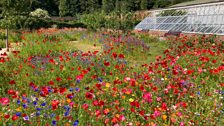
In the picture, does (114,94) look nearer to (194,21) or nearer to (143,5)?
(194,21)

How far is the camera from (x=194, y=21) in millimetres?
17375

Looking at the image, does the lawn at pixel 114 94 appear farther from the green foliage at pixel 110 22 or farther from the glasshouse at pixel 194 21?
the green foliage at pixel 110 22

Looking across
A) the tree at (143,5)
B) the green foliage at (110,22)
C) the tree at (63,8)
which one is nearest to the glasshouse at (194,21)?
the green foliage at (110,22)

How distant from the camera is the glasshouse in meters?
15.2

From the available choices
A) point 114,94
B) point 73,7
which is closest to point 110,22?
point 114,94

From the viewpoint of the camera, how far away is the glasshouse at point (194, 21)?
15234 mm

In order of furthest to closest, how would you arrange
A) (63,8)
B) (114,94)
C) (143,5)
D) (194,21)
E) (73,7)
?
(73,7) < (143,5) < (63,8) < (194,21) < (114,94)

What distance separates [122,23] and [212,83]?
1804cm

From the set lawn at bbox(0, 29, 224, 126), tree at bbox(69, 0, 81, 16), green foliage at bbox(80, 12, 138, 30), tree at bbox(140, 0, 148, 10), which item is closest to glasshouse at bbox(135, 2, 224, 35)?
green foliage at bbox(80, 12, 138, 30)

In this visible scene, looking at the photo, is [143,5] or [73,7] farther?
[73,7]

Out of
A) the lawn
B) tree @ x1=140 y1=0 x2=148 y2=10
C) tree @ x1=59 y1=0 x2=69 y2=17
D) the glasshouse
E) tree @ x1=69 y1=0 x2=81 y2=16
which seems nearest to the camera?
the lawn

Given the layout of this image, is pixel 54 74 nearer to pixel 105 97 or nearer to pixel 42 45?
pixel 105 97

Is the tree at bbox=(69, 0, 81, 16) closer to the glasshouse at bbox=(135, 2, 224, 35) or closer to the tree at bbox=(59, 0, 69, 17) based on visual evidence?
the tree at bbox=(59, 0, 69, 17)

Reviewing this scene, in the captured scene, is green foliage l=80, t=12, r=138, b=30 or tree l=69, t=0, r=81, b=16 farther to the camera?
tree l=69, t=0, r=81, b=16
